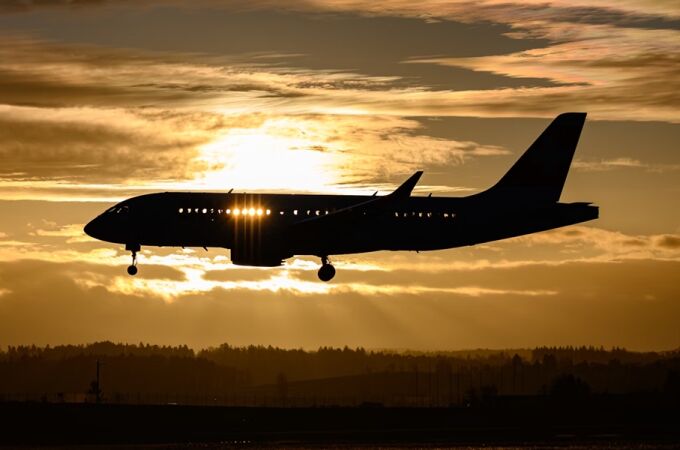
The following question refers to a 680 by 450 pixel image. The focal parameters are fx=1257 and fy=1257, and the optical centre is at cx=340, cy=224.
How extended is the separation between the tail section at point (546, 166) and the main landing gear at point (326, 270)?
48.2 feet

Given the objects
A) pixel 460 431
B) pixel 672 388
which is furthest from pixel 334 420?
pixel 672 388

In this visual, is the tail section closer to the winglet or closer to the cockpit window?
the winglet

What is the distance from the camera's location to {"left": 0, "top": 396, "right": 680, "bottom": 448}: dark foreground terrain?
79.6 meters

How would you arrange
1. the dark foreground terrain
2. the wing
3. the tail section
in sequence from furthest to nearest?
the tail section < the wing < the dark foreground terrain

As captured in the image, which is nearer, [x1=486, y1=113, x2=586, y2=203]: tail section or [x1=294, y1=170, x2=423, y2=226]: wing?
[x1=294, y1=170, x2=423, y2=226]: wing

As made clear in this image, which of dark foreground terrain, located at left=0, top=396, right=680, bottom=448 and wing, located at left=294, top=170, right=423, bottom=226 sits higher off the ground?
wing, located at left=294, top=170, right=423, bottom=226

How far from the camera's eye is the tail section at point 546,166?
100250 mm

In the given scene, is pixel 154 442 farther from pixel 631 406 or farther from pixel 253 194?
pixel 631 406

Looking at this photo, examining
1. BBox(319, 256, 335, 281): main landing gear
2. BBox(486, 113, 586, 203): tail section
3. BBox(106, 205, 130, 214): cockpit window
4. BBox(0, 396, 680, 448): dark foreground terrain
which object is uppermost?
BBox(486, 113, 586, 203): tail section

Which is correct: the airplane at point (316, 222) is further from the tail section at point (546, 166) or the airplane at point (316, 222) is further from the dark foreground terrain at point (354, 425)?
the dark foreground terrain at point (354, 425)

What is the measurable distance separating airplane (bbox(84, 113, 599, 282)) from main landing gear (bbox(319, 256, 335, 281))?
0.07 m

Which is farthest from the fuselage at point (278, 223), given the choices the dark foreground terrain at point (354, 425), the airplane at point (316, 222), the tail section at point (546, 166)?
the dark foreground terrain at point (354, 425)

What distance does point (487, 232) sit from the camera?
95.9 m

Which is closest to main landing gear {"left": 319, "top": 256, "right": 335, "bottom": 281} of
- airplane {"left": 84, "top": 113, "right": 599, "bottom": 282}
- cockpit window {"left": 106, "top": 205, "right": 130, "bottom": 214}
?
airplane {"left": 84, "top": 113, "right": 599, "bottom": 282}
